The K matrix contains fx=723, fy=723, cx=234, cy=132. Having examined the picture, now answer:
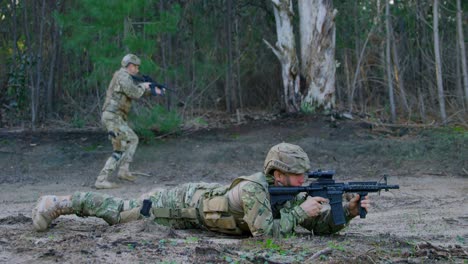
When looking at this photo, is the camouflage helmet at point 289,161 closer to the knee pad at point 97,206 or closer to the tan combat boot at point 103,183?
the knee pad at point 97,206

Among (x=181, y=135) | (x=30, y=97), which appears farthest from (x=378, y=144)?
(x=30, y=97)

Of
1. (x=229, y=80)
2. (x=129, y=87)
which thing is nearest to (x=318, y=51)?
(x=229, y=80)

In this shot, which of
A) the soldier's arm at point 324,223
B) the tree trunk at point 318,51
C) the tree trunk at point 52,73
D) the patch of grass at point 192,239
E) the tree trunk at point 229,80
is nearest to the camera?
the patch of grass at point 192,239

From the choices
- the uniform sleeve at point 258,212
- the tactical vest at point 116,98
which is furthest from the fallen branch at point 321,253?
the tactical vest at point 116,98

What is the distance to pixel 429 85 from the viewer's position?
15805 millimetres

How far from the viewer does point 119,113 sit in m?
11.0

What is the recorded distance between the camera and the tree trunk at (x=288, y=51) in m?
15.0

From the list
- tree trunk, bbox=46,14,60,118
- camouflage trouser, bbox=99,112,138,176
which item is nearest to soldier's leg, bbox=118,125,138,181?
camouflage trouser, bbox=99,112,138,176

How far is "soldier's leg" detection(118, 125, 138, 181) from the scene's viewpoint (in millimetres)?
11031

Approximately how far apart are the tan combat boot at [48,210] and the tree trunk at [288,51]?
9.14 m

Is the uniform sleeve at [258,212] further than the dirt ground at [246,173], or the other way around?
the uniform sleeve at [258,212]

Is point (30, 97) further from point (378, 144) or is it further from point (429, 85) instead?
point (429, 85)

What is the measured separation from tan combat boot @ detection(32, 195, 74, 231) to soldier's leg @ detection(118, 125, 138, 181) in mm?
4590

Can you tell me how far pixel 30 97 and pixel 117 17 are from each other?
393cm
